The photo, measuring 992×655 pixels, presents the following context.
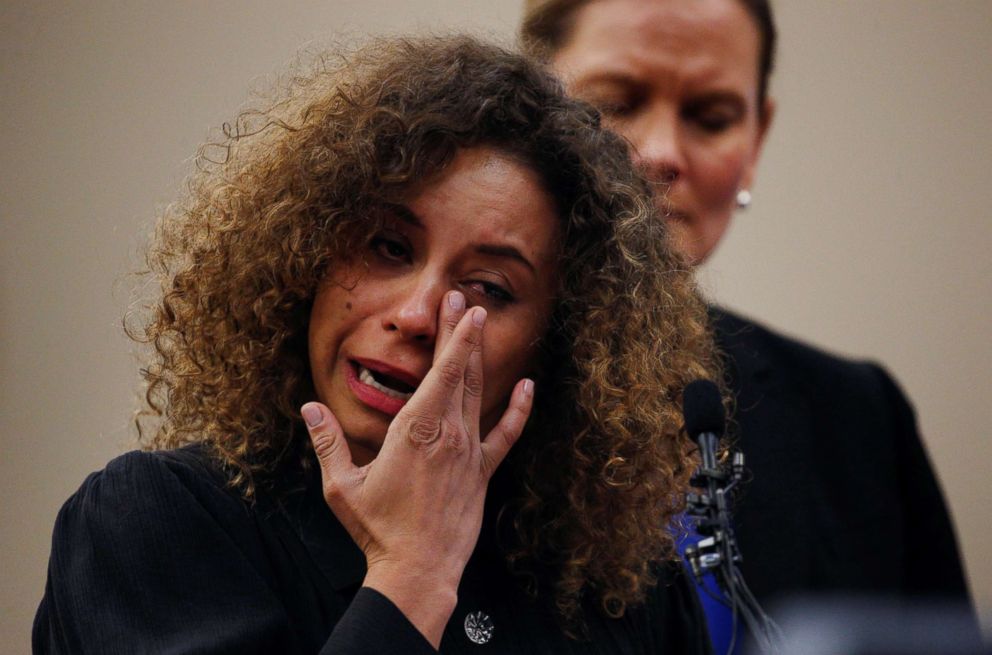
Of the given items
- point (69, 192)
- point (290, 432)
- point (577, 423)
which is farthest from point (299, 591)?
point (69, 192)

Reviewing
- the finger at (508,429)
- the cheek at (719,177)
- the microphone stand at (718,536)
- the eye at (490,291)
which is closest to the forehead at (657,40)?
the cheek at (719,177)

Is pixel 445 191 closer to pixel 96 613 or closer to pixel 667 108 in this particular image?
pixel 96 613

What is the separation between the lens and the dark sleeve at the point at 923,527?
3.26 metres

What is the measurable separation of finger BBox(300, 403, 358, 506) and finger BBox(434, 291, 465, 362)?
18cm

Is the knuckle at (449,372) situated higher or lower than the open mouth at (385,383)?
higher

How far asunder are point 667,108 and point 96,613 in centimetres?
171

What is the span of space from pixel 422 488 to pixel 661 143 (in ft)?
4.25

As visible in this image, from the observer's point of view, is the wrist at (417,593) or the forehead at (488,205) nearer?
the wrist at (417,593)

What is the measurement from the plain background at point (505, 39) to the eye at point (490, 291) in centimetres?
99

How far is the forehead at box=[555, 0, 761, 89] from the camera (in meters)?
2.87

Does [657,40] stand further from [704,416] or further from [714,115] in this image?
[704,416]

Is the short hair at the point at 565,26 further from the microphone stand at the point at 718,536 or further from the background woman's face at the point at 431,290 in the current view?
the microphone stand at the point at 718,536

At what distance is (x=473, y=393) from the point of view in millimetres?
1911

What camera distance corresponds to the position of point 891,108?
5.01 metres
